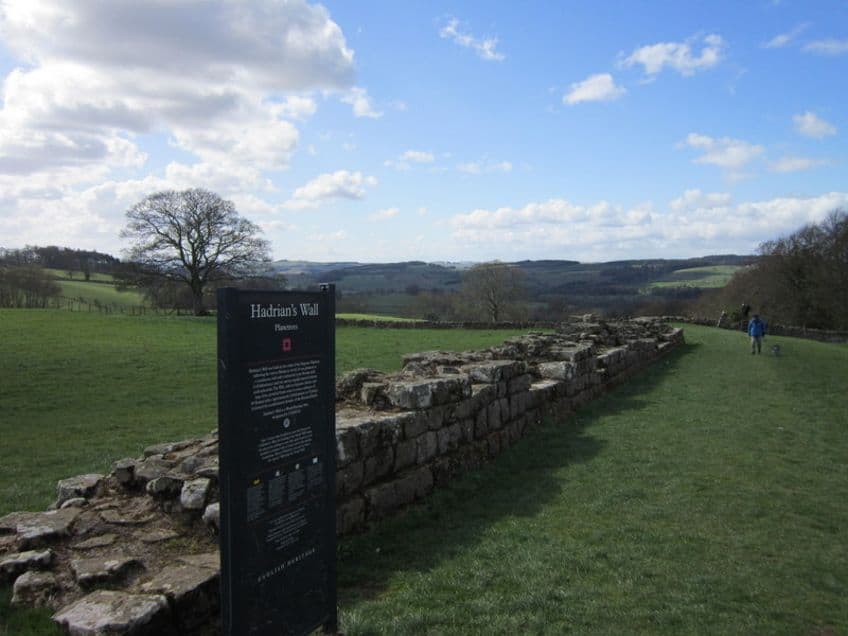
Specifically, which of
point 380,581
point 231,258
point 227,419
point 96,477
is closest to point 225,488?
point 227,419

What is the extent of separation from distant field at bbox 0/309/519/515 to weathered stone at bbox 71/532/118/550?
2.94m

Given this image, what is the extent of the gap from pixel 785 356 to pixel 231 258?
3476cm

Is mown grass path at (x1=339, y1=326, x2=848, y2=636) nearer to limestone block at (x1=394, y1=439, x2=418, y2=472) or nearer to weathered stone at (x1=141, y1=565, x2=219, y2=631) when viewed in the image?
limestone block at (x1=394, y1=439, x2=418, y2=472)

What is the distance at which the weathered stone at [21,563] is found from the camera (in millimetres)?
4477

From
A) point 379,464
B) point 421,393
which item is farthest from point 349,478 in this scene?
point 421,393

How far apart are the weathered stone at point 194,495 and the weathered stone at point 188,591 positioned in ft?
2.90

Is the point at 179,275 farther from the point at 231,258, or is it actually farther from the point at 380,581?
the point at 380,581

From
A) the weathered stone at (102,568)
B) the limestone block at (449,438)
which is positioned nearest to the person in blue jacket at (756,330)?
the limestone block at (449,438)

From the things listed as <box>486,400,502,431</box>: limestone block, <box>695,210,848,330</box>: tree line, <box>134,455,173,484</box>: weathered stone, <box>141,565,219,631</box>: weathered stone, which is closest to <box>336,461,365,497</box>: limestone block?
<box>134,455,173,484</box>: weathered stone

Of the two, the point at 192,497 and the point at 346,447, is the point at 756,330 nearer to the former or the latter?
the point at 346,447

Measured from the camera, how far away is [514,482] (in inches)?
320

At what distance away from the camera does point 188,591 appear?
4074mm

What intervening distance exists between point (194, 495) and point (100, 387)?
12414mm

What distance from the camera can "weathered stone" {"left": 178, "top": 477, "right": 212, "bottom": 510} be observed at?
530cm
